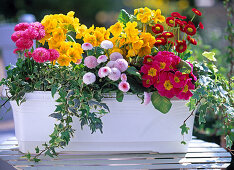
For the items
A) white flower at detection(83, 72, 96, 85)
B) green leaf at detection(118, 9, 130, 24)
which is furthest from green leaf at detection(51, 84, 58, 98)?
green leaf at detection(118, 9, 130, 24)

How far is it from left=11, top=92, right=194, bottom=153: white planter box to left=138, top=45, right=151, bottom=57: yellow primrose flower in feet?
0.52

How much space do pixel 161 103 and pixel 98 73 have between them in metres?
0.23

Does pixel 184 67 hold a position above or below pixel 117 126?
above

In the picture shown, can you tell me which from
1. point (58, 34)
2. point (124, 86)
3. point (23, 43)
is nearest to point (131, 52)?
point (124, 86)

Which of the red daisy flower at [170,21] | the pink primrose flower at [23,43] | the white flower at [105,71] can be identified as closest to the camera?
the white flower at [105,71]

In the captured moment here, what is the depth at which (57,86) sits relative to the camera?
115 centimetres

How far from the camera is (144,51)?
4.02ft

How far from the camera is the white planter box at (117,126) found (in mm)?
1188

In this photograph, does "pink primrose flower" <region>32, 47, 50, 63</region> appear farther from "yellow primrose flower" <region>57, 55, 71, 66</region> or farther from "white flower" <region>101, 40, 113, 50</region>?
"white flower" <region>101, 40, 113, 50</region>

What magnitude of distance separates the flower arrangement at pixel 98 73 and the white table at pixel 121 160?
2.3 inches

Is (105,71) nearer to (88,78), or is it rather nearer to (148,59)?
(88,78)

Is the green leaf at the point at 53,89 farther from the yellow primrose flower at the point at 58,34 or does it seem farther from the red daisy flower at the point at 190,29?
the red daisy flower at the point at 190,29

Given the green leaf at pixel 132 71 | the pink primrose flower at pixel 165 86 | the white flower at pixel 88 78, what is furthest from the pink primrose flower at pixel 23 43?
the pink primrose flower at pixel 165 86

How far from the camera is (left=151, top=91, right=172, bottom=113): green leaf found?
1.16 metres
